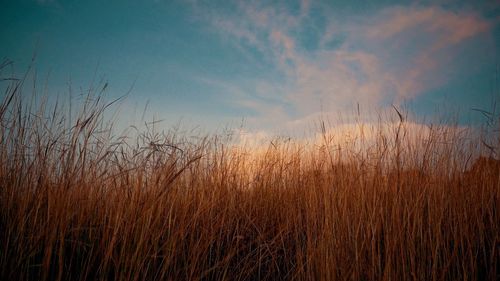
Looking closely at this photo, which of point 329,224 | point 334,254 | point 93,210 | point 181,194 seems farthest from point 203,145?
point 334,254

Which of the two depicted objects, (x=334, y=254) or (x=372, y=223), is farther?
(x=372, y=223)

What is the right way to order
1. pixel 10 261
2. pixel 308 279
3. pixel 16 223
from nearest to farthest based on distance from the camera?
1. pixel 10 261
2. pixel 16 223
3. pixel 308 279

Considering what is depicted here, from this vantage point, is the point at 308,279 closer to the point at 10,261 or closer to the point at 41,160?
the point at 10,261

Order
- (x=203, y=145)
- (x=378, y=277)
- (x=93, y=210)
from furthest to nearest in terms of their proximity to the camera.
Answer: (x=203, y=145) → (x=93, y=210) → (x=378, y=277)

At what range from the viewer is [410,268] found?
6.05 feet

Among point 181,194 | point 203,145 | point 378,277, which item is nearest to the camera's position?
point 378,277

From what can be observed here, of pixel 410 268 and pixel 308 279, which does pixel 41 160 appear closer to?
pixel 308 279

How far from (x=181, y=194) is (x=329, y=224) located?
134 centimetres

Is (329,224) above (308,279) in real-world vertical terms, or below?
above

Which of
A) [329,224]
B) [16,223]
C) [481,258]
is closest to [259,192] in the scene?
[329,224]

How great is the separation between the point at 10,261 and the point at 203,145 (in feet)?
6.72

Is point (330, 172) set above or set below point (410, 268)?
above

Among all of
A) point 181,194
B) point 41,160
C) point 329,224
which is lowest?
point 329,224

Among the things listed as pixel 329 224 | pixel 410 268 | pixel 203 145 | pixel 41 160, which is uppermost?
pixel 203 145
